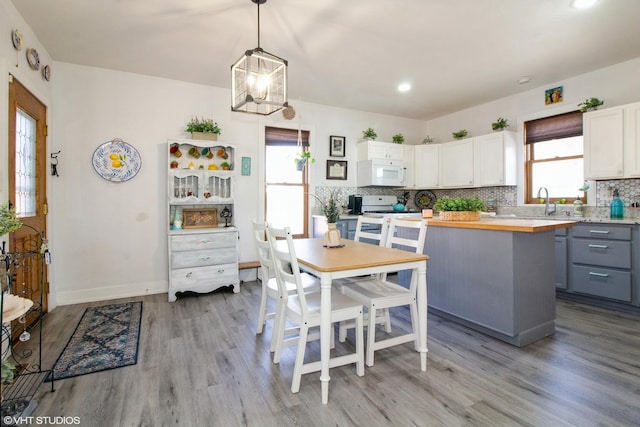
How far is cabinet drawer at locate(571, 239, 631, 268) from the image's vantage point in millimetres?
3213

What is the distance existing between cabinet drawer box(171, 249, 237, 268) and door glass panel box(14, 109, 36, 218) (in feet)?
4.40

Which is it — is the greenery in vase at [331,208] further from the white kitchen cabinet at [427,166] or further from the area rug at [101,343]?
the area rug at [101,343]

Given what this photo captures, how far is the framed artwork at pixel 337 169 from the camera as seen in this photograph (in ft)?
16.8

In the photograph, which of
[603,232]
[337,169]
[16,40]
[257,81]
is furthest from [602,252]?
[16,40]

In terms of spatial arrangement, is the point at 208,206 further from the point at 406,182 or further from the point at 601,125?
the point at 601,125

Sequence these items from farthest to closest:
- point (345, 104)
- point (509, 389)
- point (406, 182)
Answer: point (406, 182) < point (345, 104) < point (509, 389)

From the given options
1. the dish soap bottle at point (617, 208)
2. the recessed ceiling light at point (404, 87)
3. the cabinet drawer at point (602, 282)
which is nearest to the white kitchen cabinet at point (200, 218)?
the recessed ceiling light at point (404, 87)

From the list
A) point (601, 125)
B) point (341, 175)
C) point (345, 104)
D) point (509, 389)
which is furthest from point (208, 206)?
point (601, 125)

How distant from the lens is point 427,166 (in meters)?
5.45

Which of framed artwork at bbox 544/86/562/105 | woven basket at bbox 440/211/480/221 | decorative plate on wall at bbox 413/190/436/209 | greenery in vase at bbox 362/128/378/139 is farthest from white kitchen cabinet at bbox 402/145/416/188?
woven basket at bbox 440/211/480/221

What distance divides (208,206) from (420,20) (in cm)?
314

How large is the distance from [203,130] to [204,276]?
1.76 metres

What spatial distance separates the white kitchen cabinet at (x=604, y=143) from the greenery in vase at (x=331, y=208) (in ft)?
9.95

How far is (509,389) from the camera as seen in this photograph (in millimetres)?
1929
